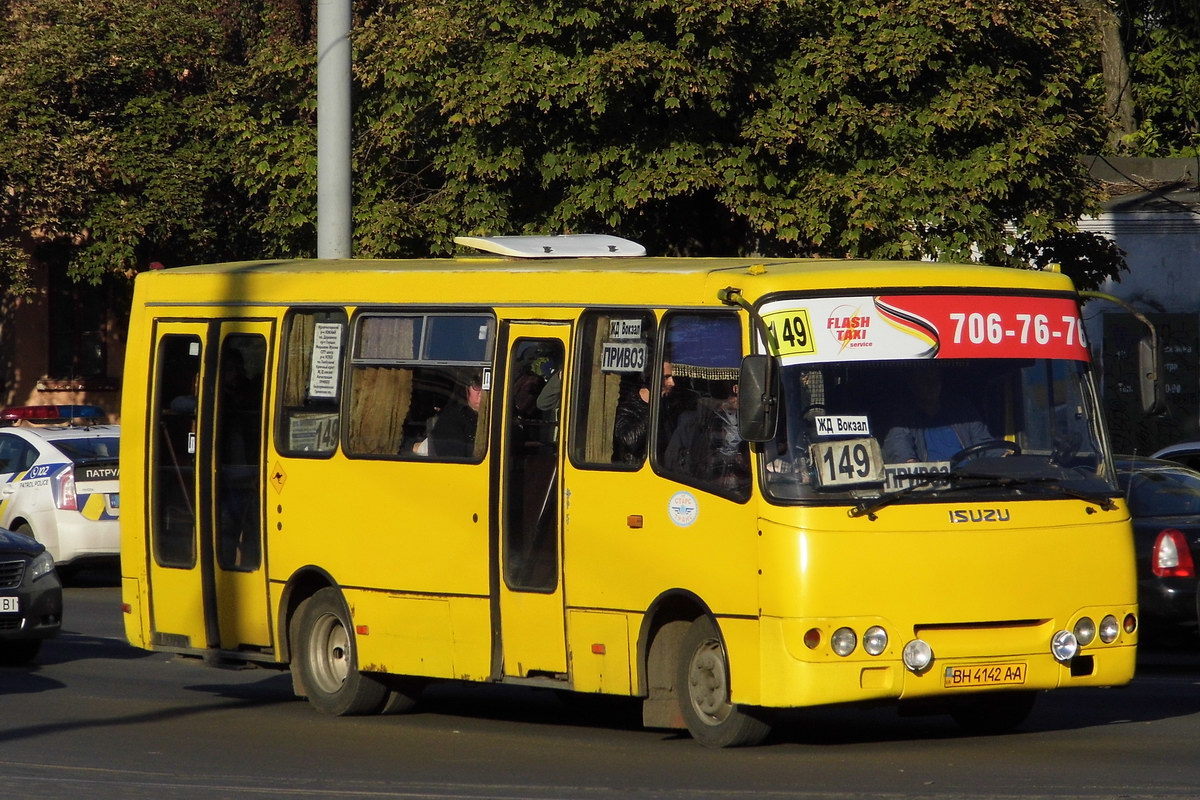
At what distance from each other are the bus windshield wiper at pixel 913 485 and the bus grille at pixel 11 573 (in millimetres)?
7301

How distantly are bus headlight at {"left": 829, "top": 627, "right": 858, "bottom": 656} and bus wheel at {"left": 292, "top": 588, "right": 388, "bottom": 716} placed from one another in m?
3.58

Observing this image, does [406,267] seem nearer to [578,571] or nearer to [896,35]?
[578,571]

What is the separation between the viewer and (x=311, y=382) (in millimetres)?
12000

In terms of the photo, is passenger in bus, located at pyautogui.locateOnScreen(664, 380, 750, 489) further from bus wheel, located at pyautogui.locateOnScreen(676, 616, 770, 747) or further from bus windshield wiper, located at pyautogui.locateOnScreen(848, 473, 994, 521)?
bus wheel, located at pyautogui.locateOnScreen(676, 616, 770, 747)

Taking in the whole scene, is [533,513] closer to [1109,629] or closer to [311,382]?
[311,382]

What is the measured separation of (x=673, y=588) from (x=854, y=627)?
1.02 m

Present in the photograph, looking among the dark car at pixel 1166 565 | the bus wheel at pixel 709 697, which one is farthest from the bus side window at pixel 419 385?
the dark car at pixel 1166 565

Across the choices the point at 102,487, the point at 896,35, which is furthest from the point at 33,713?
the point at 896,35

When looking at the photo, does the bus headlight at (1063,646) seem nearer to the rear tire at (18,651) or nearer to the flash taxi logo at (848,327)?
the flash taxi logo at (848,327)

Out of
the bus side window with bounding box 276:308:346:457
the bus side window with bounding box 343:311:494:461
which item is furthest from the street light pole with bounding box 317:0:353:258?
the bus side window with bounding box 343:311:494:461

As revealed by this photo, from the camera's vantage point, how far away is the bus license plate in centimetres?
936

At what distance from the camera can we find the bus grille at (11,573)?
46.2ft

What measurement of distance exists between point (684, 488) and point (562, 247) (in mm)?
2499

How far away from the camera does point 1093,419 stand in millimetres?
10062
